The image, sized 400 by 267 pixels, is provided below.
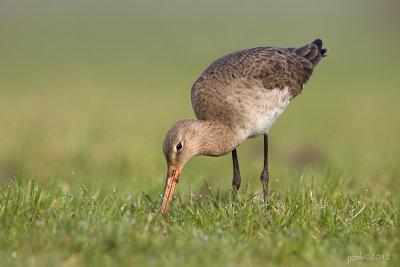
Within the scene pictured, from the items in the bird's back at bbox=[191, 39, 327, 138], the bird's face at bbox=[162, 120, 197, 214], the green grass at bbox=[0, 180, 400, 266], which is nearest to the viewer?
the green grass at bbox=[0, 180, 400, 266]

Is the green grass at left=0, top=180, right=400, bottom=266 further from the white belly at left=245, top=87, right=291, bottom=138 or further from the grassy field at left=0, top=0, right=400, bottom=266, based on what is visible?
the white belly at left=245, top=87, right=291, bottom=138

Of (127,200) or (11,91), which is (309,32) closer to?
(11,91)

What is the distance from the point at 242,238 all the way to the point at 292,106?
1615 centimetres

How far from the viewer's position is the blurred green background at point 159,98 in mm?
9867

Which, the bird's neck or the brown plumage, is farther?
the bird's neck

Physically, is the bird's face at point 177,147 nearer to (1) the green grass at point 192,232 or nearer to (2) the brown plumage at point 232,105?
(2) the brown plumage at point 232,105

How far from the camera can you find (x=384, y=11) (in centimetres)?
5403

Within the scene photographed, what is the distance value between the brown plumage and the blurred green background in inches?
18.5

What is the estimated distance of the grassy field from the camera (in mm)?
4473

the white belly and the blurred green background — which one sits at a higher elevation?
the white belly

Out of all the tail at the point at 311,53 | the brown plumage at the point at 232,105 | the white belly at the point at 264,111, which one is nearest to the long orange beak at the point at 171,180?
the brown plumage at the point at 232,105

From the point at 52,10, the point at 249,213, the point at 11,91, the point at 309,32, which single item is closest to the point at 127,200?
the point at 249,213

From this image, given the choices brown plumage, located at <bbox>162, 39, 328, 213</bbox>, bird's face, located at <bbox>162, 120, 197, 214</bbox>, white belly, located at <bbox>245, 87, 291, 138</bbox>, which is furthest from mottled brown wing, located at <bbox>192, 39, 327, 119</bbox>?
bird's face, located at <bbox>162, 120, 197, 214</bbox>

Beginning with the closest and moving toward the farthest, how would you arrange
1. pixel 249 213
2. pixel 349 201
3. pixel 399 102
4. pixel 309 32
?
pixel 249 213 → pixel 349 201 → pixel 399 102 → pixel 309 32
